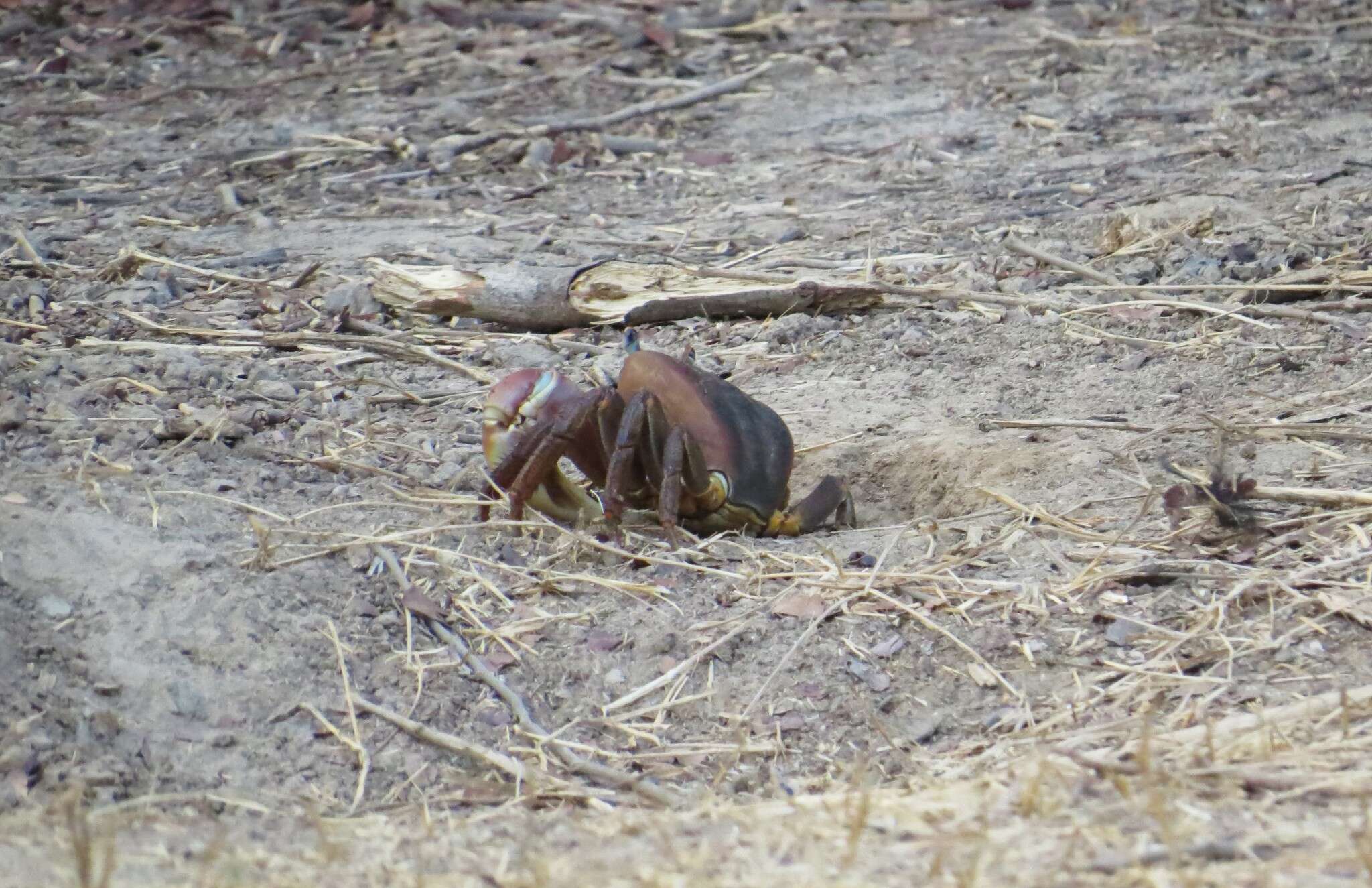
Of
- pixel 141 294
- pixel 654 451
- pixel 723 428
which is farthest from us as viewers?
pixel 141 294

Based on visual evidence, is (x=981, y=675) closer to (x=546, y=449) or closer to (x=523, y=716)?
(x=523, y=716)

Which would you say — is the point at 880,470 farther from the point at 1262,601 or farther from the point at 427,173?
the point at 427,173

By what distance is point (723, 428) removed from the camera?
4.17m

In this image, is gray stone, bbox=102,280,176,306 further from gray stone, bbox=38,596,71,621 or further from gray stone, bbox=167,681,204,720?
gray stone, bbox=167,681,204,720

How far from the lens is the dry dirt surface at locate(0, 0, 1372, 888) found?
2.56 meters

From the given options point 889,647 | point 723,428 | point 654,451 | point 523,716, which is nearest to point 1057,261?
point 723,428

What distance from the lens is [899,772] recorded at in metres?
3.06

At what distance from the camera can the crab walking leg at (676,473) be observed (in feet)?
12.9

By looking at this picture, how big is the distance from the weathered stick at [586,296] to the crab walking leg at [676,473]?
161 cm

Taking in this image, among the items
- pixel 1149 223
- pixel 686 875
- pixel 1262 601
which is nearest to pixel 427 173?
pixel 1149 223

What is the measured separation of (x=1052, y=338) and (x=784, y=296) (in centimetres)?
96

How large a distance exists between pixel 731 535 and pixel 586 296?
5.31 feet

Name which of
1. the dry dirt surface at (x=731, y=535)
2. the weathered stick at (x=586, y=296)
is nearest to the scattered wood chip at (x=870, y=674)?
the dry dirt surface at (x=731, y=535)

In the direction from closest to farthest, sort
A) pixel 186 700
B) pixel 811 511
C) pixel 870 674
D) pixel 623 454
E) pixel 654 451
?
pixel 186 700
pixel 870 674
pixel 623 454
pixel 654 451
pixel 811 511
